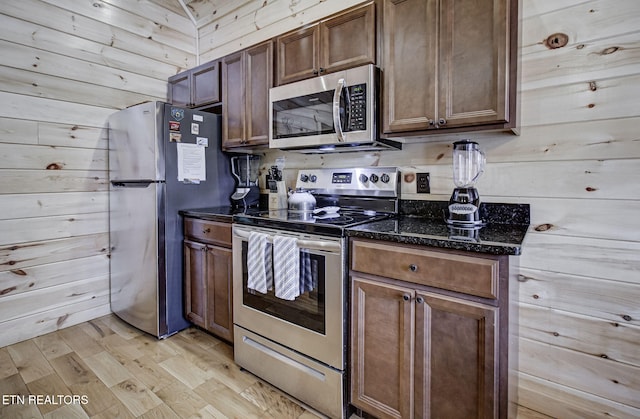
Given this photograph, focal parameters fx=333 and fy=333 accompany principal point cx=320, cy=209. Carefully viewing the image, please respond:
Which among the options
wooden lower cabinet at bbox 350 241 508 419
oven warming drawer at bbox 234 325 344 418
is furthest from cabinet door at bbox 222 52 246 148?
wooden lower cabinet at bbox 350 241 508 419

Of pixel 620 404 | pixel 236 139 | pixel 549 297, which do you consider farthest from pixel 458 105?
pixel 236 139

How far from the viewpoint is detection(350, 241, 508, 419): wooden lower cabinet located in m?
1.17

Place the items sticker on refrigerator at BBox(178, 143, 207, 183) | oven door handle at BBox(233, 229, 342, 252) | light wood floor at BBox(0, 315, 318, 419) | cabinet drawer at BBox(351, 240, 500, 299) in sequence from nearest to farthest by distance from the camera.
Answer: cabinet drawer at BBox(351, 240, 500, 299) → oven door handle at BBox(233, 229, 342, 252) → light wood floor at BBox(0, 315, 318, 419) → sticker on refrigerator at BBox(178, 143, 207, 183)

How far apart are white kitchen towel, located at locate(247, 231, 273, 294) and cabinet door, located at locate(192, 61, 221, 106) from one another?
143 centimetres

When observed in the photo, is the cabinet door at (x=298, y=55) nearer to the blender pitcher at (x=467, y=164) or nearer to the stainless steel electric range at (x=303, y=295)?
the stainless steel electric range at (x=303, y=295)

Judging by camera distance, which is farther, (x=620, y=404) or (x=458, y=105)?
(x=458, y=105)

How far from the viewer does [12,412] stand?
1.63 m

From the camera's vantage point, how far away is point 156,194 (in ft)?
7.50

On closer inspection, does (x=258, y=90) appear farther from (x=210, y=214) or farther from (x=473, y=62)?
(x=473, y=62)

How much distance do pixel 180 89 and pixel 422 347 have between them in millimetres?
2850

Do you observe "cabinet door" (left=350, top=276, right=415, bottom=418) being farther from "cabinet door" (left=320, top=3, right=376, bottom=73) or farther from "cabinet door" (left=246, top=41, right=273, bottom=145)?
"cabinet door" (left=246, top=41, right=273, bottom=145)

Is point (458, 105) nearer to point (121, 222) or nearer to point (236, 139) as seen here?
point (236, 139)

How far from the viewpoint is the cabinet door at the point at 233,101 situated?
2459 millimetres

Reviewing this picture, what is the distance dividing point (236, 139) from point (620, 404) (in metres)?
2.58
